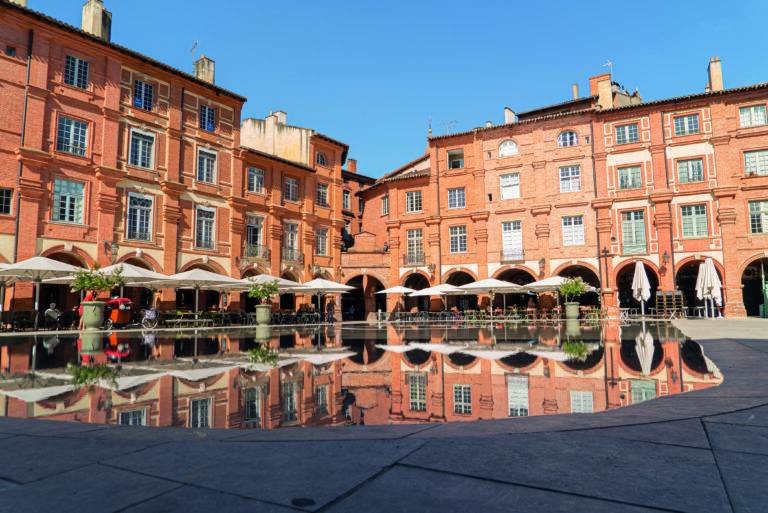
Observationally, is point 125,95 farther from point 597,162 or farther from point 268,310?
point 597,162

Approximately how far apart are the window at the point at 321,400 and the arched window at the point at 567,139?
29897 mm

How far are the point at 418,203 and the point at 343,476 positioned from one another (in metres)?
33.5

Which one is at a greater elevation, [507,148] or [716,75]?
[716,75]

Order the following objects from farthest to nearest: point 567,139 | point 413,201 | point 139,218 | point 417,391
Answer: point 413,201 < point 567,139 < point 139,218 < point 417,391

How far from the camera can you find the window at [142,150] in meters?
23.3

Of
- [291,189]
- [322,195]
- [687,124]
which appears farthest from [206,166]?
[687,124]

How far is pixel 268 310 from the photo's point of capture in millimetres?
22594

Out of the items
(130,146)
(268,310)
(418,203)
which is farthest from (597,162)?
(130,146)

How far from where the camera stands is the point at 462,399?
184 inches

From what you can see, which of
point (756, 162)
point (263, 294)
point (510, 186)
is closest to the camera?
point (263, 294)

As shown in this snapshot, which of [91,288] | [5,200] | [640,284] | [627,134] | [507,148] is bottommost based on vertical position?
[91,288]

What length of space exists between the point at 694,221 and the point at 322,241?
23.8 m

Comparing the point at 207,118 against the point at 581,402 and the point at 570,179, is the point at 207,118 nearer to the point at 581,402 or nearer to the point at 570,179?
the point at 570,179

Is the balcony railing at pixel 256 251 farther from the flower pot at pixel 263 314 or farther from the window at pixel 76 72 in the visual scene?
the window at pixel 76 72
